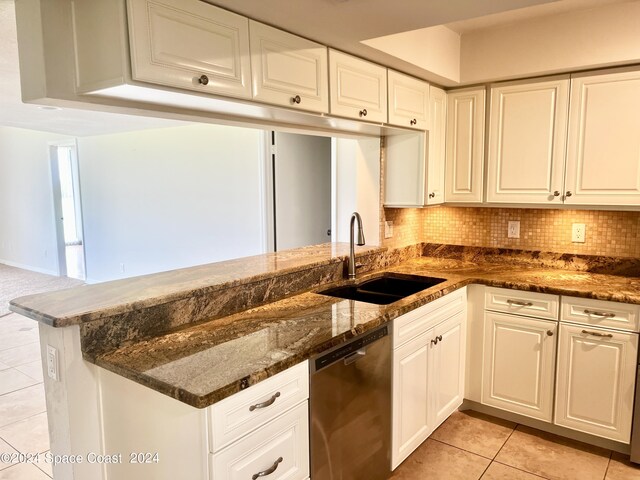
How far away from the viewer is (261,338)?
1.76 metres

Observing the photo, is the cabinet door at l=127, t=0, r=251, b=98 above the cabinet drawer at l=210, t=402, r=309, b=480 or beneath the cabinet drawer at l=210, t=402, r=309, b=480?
above

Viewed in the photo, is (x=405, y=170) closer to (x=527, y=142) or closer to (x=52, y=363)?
(x=527, y=142)

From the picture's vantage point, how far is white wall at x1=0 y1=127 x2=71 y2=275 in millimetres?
7465

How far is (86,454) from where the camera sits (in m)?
1.63

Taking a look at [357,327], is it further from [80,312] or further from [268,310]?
[80,312]

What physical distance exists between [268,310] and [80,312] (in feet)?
2.68

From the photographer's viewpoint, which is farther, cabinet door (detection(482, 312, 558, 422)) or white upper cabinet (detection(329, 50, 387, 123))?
cabinet door (detection(482, 312, 558, 422))

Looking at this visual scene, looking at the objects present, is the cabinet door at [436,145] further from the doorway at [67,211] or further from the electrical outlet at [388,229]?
the doorway at [67,211]

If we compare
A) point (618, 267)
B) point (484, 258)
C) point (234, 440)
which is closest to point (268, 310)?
point (234, 440)

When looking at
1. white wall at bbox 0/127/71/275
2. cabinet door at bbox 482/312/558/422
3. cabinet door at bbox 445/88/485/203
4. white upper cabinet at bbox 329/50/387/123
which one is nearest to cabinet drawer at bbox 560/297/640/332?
cabinet door at bbox 482/312/558/422

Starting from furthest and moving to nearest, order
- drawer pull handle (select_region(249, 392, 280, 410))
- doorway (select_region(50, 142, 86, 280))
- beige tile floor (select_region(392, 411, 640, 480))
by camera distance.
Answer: doorway (select_region(50, 142, 86, 280))
beige tile floor (select_region(392, 411, 640, 480))
drawer pull handle (select_region(249, 392, 280, 410))

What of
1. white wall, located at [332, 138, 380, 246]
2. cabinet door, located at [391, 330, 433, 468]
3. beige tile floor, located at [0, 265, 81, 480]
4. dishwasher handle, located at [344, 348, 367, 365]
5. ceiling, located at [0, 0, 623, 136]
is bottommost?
beige tile floor, located at [0, 265, 81, 480]

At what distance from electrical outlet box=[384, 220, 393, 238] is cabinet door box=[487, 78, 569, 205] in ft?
2.21

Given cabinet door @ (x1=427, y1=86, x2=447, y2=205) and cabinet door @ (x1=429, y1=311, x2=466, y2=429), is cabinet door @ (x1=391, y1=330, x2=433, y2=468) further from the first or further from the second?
cabinet door @ (x1=427, y1=86, x2=447, y2=205)
